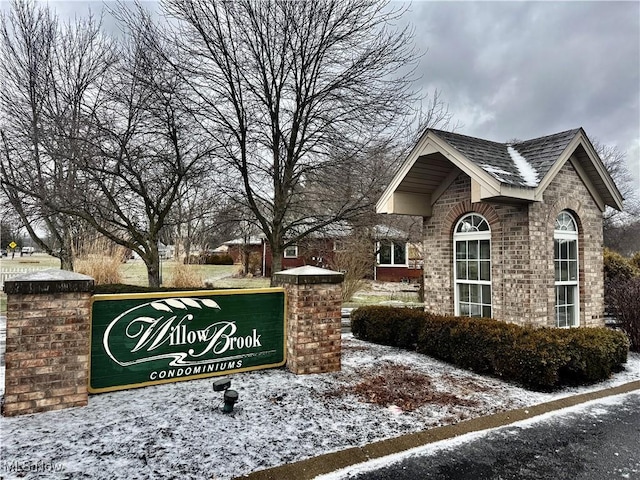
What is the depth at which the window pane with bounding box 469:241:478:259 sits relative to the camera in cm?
774

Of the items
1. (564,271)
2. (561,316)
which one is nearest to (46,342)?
(561,316)

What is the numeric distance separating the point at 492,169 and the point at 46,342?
6898 millimetres

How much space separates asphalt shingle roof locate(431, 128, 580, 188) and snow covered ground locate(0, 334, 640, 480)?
3.44 metres

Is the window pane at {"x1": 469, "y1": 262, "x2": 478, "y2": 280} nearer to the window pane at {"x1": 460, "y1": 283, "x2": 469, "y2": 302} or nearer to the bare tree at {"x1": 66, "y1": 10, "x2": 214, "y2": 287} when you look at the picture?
the window pane at {"x1": 460, "y1": 283, "x2": 469, "y2": 302}

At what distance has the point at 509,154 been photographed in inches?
312

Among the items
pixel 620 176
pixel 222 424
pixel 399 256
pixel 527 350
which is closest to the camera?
pixel 222 424

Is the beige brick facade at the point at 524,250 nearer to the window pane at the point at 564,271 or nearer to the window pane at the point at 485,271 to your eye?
the window pane at the point at 485,271

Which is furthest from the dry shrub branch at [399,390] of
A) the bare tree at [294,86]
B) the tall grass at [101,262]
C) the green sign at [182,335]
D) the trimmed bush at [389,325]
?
the tall grass at [101,262]

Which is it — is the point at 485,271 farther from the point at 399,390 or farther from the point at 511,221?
the point at 399,390

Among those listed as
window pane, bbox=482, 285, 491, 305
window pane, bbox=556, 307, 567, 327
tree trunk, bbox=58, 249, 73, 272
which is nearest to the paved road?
window pane, bbox=556, 307, 567, 327

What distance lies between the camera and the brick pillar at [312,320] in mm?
Result: 5484

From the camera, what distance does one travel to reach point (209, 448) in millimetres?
3354

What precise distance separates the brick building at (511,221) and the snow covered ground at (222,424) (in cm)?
210

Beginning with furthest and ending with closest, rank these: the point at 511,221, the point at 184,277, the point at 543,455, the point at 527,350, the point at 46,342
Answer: the point at 184,277, the point at 511,221, the point at 527,350, the point at 46,342, the point at 543,455
